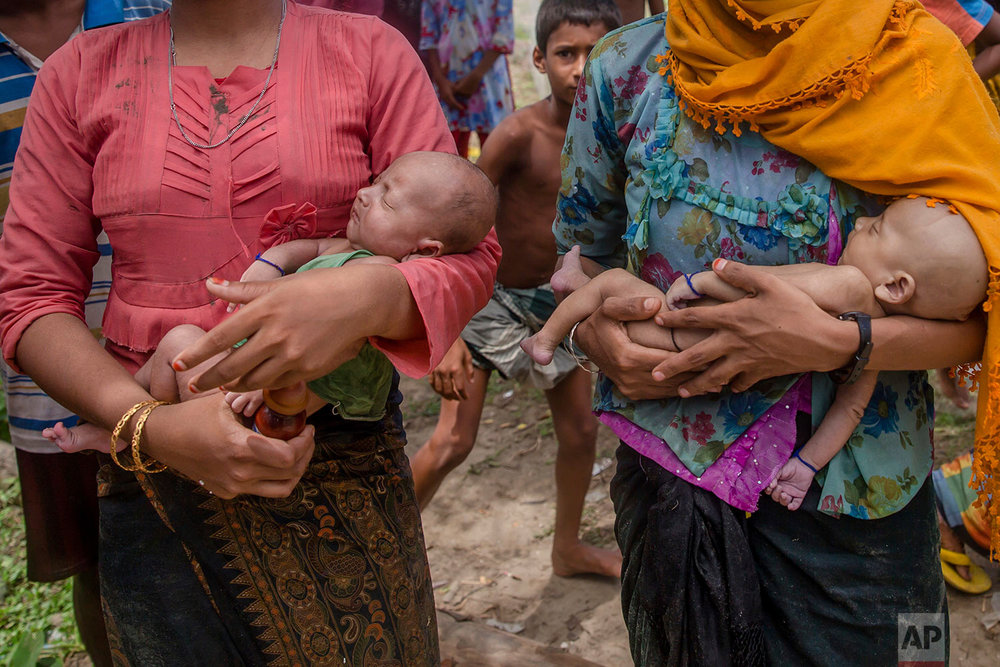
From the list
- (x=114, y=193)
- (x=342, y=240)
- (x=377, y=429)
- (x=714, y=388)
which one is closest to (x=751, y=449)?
(x=714, y=388)

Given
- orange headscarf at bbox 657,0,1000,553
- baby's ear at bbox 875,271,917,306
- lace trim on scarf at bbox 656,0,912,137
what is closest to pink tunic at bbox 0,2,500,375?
lace trim on scarf at bbox 656,0,912,137

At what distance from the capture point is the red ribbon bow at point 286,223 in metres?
1.59

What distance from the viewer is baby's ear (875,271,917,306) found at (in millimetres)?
1529

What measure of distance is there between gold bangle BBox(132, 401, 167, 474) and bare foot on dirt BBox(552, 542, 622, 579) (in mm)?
2211

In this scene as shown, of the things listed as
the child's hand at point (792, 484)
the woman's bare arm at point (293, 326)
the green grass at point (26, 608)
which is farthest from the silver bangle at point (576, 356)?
the green grass at point (26, 608)

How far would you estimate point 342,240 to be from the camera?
5.60 feet

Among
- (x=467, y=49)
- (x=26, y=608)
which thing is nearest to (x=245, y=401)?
(x=26, y=608)

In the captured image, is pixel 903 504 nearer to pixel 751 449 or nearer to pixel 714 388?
pixel 751 449

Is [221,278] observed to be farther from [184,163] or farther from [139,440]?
[139,440]

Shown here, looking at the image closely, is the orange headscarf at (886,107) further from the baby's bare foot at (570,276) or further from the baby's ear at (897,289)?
the baby's bare foot at (570,276)

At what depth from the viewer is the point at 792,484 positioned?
1.71 metres

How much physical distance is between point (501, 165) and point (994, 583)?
8.04 ft

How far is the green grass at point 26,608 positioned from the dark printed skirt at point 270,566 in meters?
1.62

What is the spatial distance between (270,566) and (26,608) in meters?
2.39
